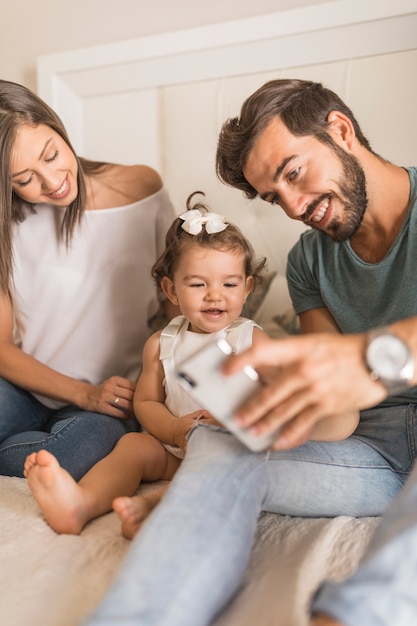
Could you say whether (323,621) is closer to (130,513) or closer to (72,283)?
(130,513)

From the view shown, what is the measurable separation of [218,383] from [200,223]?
68 centimetres

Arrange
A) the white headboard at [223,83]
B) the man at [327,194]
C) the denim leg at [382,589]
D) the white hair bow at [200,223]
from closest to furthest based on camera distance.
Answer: the denim leg at [382,589], the man at [327,194], the white hair bow at [200,223], the white headboard at [223,83]

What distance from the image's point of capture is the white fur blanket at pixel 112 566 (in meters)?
0.87

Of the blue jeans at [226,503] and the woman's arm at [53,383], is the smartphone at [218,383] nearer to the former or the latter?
the blue jeans at [226,503]

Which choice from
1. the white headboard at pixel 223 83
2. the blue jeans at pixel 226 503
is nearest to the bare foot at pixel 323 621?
the blue jeans at pixel 226 503

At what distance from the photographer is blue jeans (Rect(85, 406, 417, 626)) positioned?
0.78 m

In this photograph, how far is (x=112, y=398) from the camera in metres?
1.54

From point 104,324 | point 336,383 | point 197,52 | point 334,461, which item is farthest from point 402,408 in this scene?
point 197,52

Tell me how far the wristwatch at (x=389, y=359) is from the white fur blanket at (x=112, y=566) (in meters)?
0.28

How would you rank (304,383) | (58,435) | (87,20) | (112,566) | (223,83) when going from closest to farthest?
(304,383) < (112,566) < (58,435) < (223,83) < (87,20)

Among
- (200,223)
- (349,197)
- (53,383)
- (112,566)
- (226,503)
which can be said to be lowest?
(53,383)

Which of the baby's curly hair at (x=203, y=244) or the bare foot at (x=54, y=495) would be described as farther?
the baby's curly hair at (x=203, y=244)

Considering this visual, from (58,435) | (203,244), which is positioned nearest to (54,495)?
(58,435)

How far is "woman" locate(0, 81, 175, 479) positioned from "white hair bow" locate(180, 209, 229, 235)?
263mm
